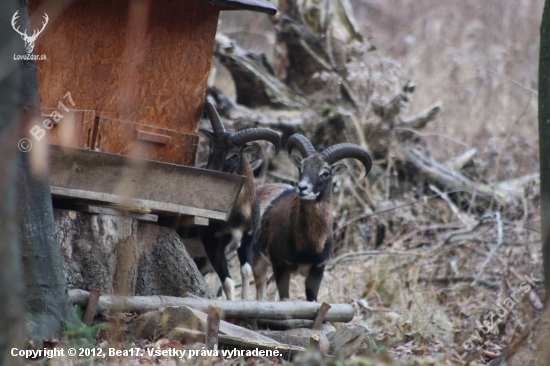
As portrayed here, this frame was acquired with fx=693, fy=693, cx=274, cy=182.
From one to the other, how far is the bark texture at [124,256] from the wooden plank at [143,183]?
0.87 ft

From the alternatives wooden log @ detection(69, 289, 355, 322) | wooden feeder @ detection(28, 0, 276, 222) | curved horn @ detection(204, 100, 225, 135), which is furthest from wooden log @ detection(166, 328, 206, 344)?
curved horn @ detection(204, 100, 225, 135)

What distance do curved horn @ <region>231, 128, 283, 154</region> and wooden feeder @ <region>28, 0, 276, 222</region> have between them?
52.2 inches

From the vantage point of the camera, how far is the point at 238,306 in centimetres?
627

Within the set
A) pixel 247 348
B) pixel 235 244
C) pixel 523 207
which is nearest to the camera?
pixel 247 348

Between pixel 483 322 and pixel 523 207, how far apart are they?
3.68 m

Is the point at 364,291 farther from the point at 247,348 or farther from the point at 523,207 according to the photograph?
the point at 247,348

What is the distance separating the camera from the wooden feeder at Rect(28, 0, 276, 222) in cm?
651

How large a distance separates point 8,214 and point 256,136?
518 cm

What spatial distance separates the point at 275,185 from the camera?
33.2ft

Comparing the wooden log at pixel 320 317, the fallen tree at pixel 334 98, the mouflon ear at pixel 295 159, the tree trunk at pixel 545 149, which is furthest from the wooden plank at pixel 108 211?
the fallen tree at pixel 334 98

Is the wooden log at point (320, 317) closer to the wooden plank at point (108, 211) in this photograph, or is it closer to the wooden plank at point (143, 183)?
the wooden plank at point (143, 183)

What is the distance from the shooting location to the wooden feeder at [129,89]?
651 centimetres

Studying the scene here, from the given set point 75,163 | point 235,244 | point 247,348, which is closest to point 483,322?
point 235,244

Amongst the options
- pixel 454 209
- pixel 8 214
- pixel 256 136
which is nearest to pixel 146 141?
pixel 256 136
